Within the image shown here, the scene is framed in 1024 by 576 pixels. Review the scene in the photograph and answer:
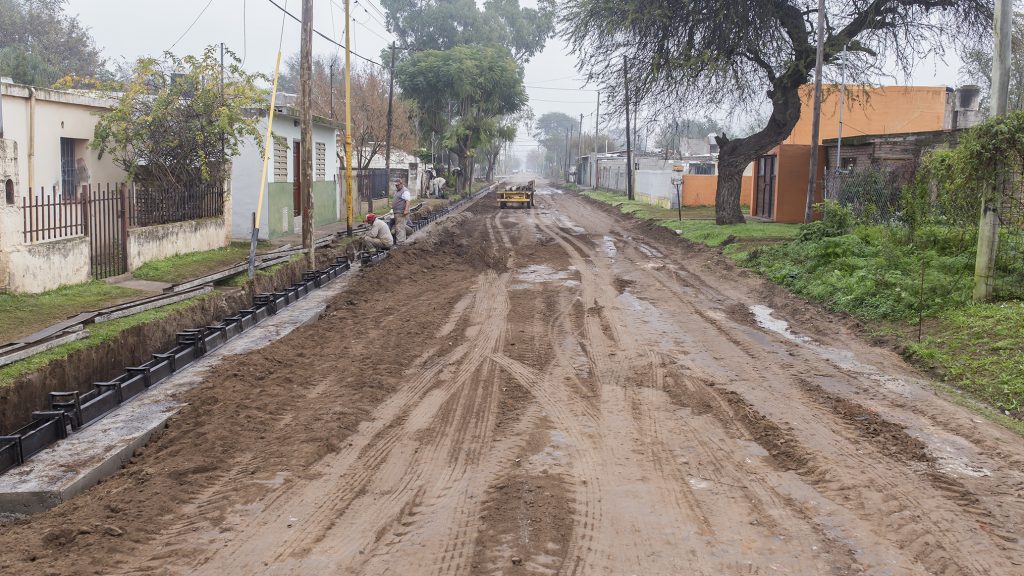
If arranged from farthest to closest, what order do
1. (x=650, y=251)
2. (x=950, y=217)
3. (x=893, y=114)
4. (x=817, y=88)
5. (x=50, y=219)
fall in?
(x=893, y=114)
(x=650, y=251)
(x=817, y=88)
(x=950, y=217)
(x=50, y=219)

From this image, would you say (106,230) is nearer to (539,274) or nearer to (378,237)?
(378,237)

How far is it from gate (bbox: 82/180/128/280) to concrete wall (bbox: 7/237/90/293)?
393 millimetres

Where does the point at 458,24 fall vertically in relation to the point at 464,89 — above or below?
above

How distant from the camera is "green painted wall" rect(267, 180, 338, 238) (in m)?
22.1

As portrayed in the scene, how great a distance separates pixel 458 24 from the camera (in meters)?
80.9

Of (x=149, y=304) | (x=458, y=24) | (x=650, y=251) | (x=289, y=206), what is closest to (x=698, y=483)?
(x=149, y=304)

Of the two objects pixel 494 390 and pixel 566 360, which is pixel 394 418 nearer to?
pixel 494 390

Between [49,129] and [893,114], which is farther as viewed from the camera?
[893,114]

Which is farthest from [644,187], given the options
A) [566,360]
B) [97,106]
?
[566,360]

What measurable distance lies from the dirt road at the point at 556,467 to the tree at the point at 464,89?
154ft

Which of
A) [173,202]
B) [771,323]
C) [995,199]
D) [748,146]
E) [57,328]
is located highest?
[748,146]

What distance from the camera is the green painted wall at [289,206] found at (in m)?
22.1

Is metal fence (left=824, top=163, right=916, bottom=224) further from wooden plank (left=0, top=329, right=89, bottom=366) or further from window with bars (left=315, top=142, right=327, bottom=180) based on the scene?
window with bars (left=315, top=142, right=327, bottom=180)

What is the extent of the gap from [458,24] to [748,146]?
197 ft
